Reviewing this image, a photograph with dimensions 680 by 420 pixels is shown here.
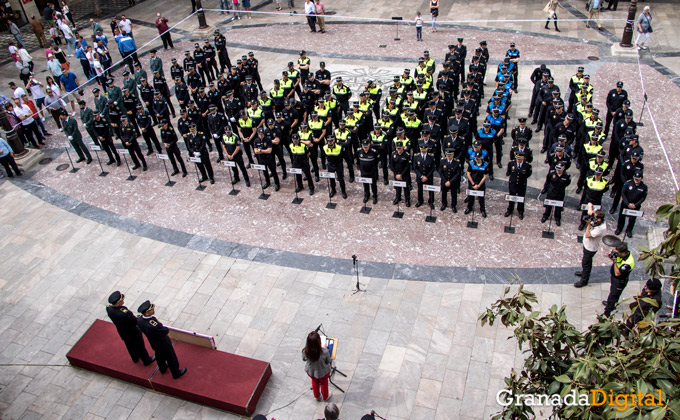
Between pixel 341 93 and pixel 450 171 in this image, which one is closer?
pixel 450 171

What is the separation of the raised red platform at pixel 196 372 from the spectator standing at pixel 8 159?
7.53 meters

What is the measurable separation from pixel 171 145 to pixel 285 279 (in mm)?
5382

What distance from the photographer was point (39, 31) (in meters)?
22.6

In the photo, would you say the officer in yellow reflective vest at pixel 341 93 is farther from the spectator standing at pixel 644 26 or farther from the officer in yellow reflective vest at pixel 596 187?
the spectator standing at pixel 644 26

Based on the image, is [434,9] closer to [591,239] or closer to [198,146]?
[198,146]

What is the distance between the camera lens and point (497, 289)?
31.9 ft

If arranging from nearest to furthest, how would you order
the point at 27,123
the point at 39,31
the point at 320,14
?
the point at 27,123
the point at 39,31
the point at 320,14

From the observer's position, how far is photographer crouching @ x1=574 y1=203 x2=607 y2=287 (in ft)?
29.6

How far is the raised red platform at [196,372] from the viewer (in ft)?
26.3

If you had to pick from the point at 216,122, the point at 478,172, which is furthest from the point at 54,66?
the point at 478,172

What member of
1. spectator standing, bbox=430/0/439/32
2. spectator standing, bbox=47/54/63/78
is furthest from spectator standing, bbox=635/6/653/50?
spectator standing, bbox=47/54/63/78

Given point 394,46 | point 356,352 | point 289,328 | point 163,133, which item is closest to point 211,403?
point 289,328

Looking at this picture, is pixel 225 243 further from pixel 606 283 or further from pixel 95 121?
pixel 606 283
